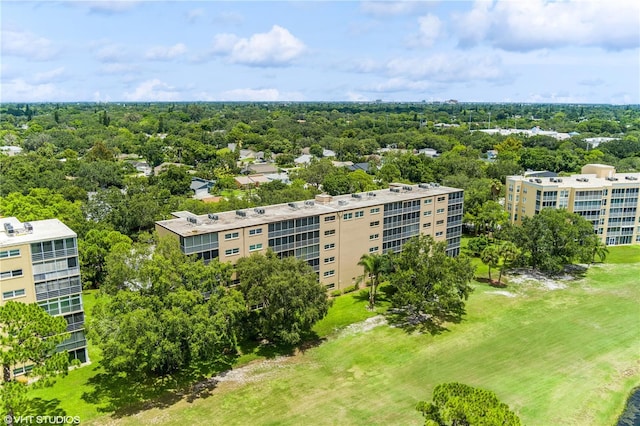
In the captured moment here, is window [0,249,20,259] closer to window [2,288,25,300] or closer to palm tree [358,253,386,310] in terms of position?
window [2,288,25,300]

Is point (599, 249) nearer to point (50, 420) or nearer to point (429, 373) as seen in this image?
point (429, 373)

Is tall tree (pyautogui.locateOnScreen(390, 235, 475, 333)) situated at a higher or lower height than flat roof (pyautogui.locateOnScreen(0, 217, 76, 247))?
lower

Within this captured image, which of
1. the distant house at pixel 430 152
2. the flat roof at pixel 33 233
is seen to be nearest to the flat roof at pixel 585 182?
the flat roof at pixel 33 233

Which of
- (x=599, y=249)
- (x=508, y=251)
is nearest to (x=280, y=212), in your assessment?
(x=508, y=251)

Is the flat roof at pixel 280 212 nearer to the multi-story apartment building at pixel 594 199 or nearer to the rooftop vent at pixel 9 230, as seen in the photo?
the rooftop vent at pixel 9 230

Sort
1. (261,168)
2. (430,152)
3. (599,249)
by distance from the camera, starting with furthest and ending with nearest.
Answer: (430,152) → (261,168) → (599,249)

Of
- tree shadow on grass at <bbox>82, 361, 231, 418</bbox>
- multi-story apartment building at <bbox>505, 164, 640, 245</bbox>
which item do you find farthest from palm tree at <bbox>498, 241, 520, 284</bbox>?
tree shadow on grass at <bbox>82, 361, 231, 418</bbox>
